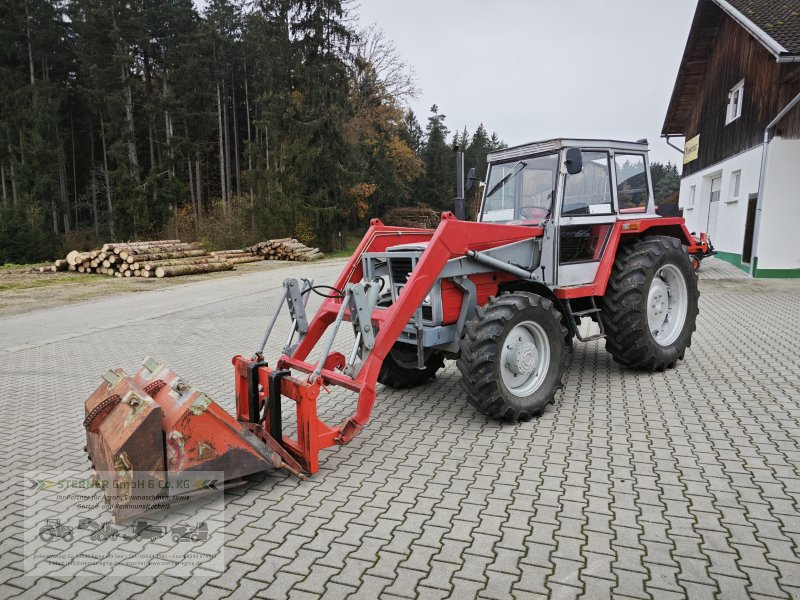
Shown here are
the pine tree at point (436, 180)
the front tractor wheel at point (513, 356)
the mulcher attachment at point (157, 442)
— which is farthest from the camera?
the pine tree at point (436, 180)

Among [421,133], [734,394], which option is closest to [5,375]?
[734,394]

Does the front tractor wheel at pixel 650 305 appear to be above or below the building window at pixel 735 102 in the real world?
below

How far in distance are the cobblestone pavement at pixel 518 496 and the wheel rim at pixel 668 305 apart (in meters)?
0.45

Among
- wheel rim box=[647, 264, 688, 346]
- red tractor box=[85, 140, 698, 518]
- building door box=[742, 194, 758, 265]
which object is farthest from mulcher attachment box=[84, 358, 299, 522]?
building door box=[742, 194, 758, 265]

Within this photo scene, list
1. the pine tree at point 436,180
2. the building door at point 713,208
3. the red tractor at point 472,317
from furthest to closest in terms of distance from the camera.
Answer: the pine tree at point 436,180, the building door at point 713,208, the red tractor at point 472,317

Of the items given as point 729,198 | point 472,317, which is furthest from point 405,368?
point 729,198

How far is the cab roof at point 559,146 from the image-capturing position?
5.30 m

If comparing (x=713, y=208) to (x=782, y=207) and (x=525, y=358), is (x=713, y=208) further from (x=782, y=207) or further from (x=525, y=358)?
(x=525, y=358)

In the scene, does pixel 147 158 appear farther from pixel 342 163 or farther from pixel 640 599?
pixel 640 599

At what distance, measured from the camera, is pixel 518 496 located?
3426 mm

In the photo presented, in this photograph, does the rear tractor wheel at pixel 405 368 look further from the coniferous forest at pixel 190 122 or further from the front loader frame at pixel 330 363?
the coniferous forest at pixel 190 122

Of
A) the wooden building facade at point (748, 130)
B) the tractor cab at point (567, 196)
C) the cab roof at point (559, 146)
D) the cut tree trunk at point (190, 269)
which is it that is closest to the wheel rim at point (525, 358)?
the tractor cab at point (567, 196)

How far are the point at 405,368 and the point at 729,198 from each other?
15270 millimetres

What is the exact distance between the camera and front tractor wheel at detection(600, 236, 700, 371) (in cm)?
549
